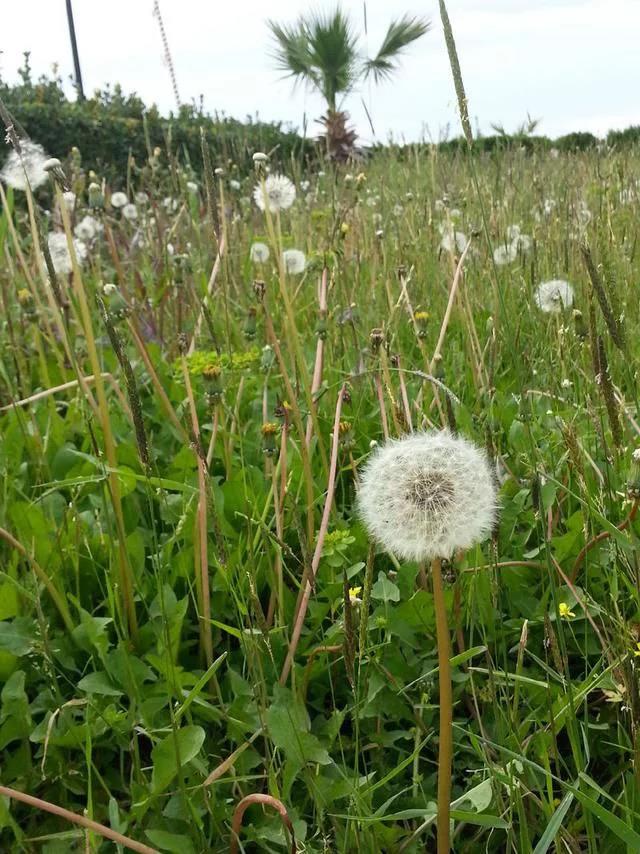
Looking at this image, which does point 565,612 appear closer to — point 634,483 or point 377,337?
point 634,483

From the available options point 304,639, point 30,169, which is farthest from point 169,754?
point 30,169

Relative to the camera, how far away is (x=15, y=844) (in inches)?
40.5

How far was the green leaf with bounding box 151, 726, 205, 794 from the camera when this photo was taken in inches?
39.4

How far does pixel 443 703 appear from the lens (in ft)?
2.42

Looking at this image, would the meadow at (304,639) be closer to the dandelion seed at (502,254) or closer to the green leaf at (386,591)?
the green leaf at (386,591)

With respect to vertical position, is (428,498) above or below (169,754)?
above

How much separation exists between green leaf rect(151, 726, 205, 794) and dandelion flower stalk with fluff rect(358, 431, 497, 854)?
351 millimetres

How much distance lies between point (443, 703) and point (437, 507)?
0.19 m

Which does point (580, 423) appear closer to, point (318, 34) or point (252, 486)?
point (252, 486)

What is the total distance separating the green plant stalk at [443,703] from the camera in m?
0.70

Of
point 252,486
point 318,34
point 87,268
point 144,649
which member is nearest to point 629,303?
point 252,486

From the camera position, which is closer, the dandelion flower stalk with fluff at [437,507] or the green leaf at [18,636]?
the dandelion flower stalk with fluff at [437,507]

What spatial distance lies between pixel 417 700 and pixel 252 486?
57 centimetres

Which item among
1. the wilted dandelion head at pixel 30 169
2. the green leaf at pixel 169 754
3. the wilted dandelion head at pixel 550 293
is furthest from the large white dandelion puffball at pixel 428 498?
the wilted dandelion head at pixel 550 293
